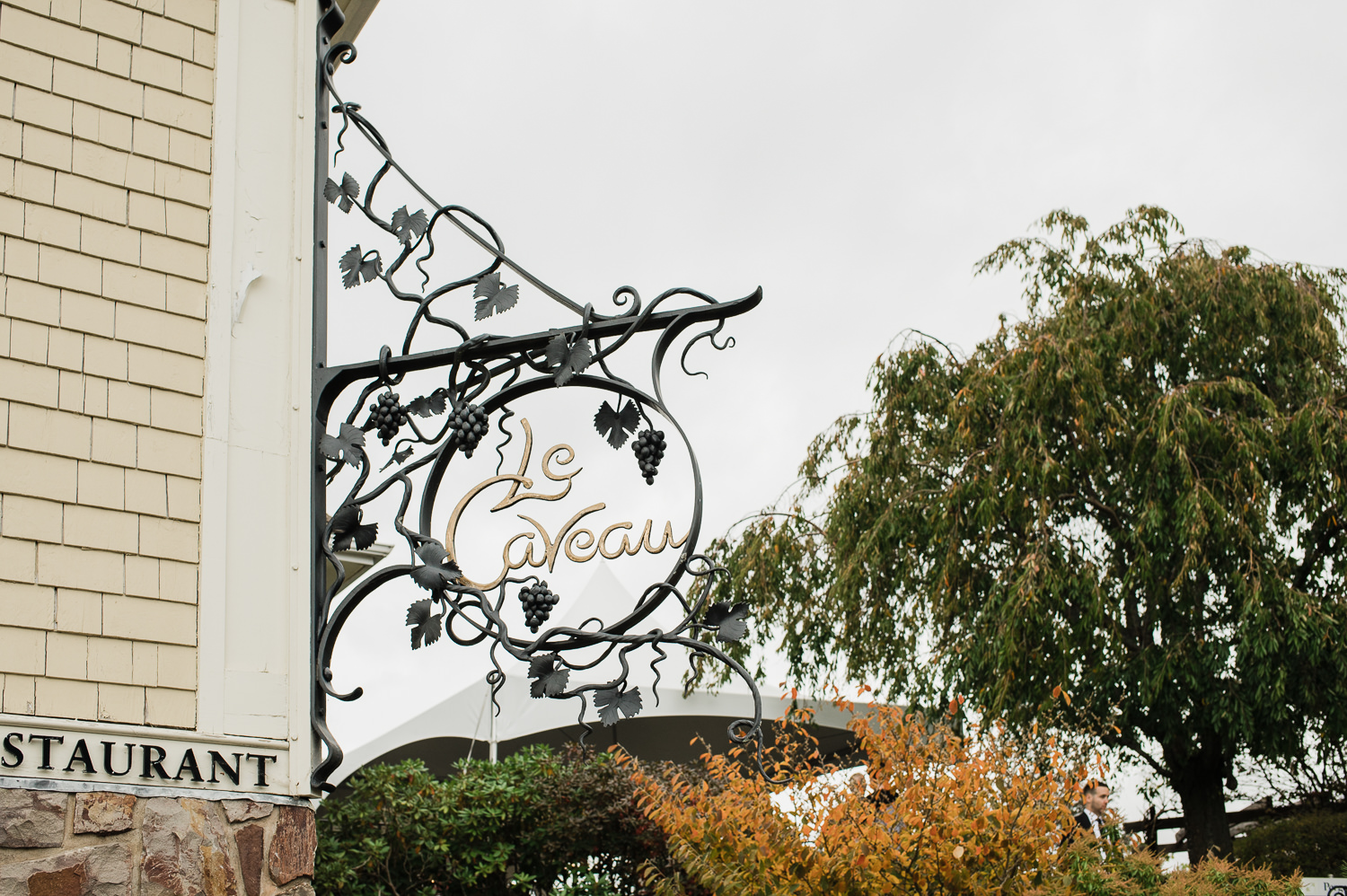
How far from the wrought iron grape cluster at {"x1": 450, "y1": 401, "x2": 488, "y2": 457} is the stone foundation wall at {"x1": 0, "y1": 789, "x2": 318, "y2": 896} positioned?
4.02 ft

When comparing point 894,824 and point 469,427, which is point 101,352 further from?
point 894,824

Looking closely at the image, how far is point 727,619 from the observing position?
156 inches

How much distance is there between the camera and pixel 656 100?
11086 mm

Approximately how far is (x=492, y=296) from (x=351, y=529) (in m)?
0.97

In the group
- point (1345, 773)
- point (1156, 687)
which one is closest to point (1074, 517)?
point (1156, 687)

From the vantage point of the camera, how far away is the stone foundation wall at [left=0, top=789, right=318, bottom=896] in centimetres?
328

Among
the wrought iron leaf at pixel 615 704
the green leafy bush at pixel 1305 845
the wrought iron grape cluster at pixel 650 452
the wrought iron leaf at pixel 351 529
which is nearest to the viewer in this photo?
the wrought iron leaf at pixel 615 704

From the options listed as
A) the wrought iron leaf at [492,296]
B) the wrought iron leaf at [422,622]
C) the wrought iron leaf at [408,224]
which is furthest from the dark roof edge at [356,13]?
the wrought iron leaf at [422,622]

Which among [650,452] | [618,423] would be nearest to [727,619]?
[650,452]

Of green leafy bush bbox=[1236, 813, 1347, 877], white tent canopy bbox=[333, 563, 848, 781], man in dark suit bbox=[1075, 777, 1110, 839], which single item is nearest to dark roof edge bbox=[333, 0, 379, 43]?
man in dark suit bbox=[1075, 777, 1110, 839]

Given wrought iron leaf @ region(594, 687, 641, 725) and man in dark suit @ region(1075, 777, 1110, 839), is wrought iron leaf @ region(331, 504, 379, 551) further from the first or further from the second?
man in dark suit @ region(1075, 777, 1110, 839)

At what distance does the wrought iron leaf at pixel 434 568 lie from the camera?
12.8 ft

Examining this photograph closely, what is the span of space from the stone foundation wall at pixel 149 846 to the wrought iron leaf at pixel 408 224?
78.4 inches

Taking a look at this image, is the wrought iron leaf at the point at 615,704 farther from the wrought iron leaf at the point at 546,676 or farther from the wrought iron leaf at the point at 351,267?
the wrought iron leaf at the point at 351,267
